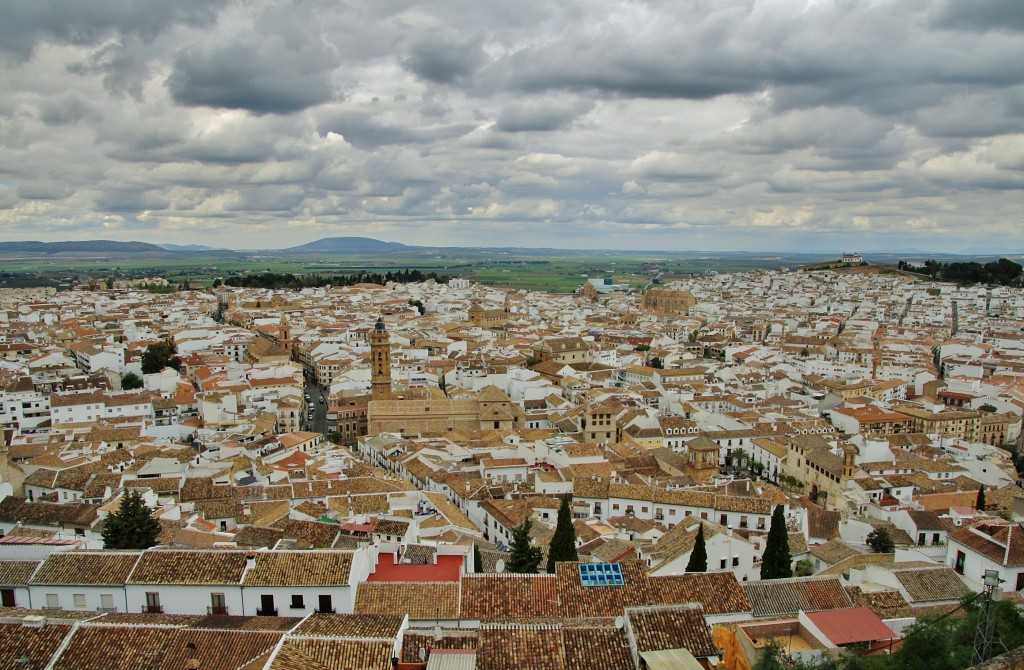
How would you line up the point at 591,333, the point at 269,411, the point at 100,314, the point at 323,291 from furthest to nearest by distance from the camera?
the point at 323,291 < the point at 100,314 < the point at 591,333 < the point at 269,411

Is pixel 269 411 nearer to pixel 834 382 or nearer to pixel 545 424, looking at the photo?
pixel 545 424

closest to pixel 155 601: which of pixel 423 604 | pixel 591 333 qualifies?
pixel 423 604

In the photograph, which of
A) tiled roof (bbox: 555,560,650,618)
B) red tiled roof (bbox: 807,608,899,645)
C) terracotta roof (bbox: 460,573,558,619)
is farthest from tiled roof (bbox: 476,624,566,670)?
red tiled roof (bbox: 807,608,899,645)

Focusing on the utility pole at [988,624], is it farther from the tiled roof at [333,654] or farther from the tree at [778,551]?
the tree at [778,551]

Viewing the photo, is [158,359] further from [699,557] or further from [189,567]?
[699,557]

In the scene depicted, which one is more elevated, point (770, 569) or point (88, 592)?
point (88, 592)

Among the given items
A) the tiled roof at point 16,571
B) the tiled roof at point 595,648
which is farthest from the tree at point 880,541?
the tiled roof at point 16,571
